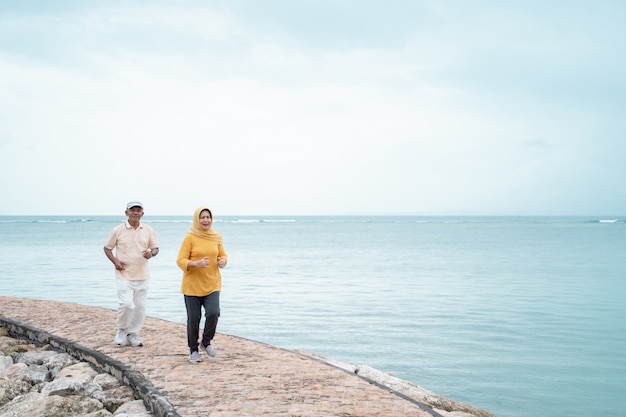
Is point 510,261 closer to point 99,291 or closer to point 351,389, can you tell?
point 99,291

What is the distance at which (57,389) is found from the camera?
6488 millimetres

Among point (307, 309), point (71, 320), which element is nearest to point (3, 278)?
point (307, 309)

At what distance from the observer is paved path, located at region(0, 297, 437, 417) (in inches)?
207

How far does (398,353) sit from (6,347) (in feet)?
23.5

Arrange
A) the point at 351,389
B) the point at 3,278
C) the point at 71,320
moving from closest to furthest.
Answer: the point at 351,389
the point at 71,320
the point at 3,278

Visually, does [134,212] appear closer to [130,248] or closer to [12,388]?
[130,248]

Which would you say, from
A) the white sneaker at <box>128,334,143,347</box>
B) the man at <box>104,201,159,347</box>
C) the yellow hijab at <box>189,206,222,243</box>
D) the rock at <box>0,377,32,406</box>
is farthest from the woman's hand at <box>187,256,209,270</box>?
the rock at <box>0,377,32,406</box>

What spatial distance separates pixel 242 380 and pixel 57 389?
197cm

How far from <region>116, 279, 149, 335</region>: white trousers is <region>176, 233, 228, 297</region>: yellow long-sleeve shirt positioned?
1.08 metres

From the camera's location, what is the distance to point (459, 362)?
38.8ft

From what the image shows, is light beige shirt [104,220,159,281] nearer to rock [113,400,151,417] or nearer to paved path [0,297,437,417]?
paved path [0,297,437,417]

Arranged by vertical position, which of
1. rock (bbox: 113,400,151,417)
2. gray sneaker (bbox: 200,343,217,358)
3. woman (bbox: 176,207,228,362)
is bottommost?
rock (bbox: 113,400,151,417)

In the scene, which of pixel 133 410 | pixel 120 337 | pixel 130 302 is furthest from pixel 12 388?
pixel 133 410

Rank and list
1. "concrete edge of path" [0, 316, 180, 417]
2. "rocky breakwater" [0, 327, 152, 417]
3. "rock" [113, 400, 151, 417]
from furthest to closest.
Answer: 1. "rocky breakwater" [0, 327, 152, 417]
2. "rock" [113, 400, 151, 417]
3. "concrete edge of path" [0, 316, 180, 417]
